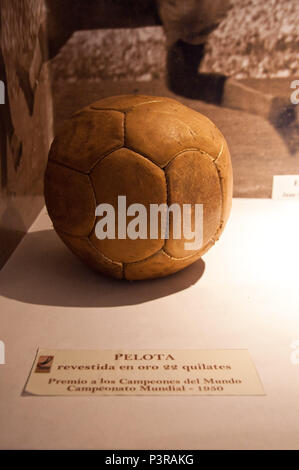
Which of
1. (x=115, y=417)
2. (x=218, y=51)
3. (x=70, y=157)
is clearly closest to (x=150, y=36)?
(x=218, y=51)

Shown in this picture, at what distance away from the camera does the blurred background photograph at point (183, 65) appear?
94.3 inches

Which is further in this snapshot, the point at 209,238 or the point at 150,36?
the point at 150,36

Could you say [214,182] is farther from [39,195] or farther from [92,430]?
[39,195]

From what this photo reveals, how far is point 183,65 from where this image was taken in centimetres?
250

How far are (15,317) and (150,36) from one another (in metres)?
1.63

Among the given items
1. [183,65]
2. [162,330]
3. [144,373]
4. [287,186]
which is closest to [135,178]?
[162,330]

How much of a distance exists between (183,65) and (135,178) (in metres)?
1.27

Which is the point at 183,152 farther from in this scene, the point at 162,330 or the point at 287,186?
the point at 287,186

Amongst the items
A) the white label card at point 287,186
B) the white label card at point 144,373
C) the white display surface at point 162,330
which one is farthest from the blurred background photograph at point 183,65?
the white label card at point 144,373

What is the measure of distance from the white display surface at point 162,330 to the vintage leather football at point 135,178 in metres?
0.15

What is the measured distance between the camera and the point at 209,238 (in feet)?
5.28

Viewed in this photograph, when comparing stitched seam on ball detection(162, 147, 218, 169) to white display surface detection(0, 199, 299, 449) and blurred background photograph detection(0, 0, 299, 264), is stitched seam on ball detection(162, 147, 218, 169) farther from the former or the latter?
blurred background photograph detection(0, 0, 299, 264)
